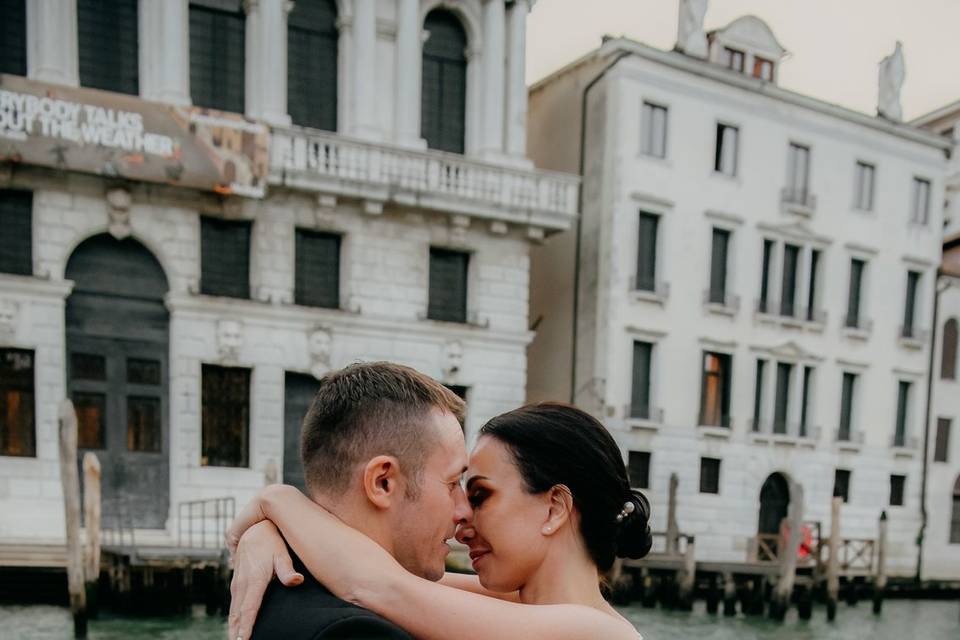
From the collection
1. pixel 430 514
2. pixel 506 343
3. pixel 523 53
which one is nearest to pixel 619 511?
pixel 430 514

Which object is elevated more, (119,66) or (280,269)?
(119,66)

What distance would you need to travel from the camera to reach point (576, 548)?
79.5 inches

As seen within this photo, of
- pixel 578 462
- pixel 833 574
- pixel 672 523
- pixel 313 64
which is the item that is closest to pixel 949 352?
pixel 833 574

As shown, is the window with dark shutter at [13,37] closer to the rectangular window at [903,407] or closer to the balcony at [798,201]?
the balcony at [798,201]

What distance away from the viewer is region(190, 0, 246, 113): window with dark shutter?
44.0 feet

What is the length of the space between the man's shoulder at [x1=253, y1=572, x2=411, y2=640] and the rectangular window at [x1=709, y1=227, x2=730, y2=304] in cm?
1750

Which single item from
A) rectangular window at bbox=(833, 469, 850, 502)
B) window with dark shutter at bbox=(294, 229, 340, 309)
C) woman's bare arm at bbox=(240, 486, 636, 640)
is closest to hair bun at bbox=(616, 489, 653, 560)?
woman's bare arm at bbox=(240, 486, 636, 640)

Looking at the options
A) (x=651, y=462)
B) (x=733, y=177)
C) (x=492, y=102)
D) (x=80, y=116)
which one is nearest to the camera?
(x=80, y=116)

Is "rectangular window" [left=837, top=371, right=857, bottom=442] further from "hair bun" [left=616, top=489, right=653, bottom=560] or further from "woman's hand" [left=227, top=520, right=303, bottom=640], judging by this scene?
"woman's hand" [left=227, top=520, right=303, bottom=640]

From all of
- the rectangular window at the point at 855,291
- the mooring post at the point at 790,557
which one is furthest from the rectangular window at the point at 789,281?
the mooring post at the point at 790,557

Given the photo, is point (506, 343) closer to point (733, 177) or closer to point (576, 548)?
point (733, 177)

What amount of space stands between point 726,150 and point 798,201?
240 centimetres

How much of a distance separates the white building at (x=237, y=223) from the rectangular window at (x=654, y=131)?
2.56m

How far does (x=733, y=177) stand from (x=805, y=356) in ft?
16.0
